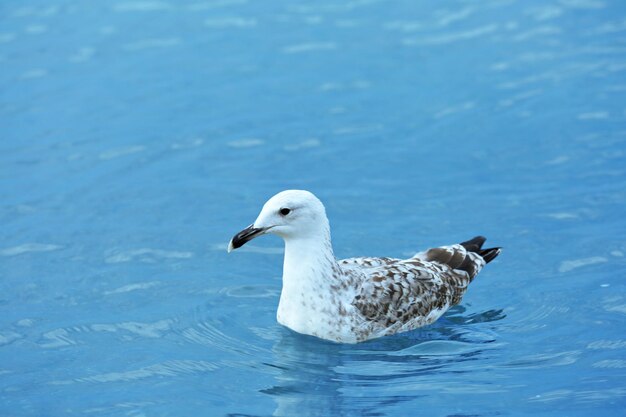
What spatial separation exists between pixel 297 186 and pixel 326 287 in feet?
9.99

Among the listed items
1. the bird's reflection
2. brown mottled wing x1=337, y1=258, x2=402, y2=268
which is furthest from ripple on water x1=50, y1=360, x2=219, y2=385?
brown mottled wing x1=337, y1=258, x2=402, y2=268

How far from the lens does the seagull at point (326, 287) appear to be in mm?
8102

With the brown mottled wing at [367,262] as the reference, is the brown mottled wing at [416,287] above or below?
below

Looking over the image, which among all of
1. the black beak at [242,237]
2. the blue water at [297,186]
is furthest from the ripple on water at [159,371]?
the black beak at [242,237]

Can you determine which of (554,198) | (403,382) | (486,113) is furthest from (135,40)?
(403,382)

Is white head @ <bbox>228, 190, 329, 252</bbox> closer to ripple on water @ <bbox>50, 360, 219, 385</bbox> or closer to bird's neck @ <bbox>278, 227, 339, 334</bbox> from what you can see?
bird's neck @ <bbox>278, 227, 339, 334</bbox>

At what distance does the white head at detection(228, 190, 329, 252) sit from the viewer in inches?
315

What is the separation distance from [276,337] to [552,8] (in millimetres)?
9346

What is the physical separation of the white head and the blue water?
0.81 m

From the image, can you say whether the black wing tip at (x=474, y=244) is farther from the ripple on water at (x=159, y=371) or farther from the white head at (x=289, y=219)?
the ripple on water at (x=159, y=371)

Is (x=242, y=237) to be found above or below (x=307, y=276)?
above

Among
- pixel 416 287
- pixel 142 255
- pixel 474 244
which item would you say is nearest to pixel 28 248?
pixel 142 255

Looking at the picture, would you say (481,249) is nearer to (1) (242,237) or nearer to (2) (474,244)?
(2) (474,244)

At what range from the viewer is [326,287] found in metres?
8.26
